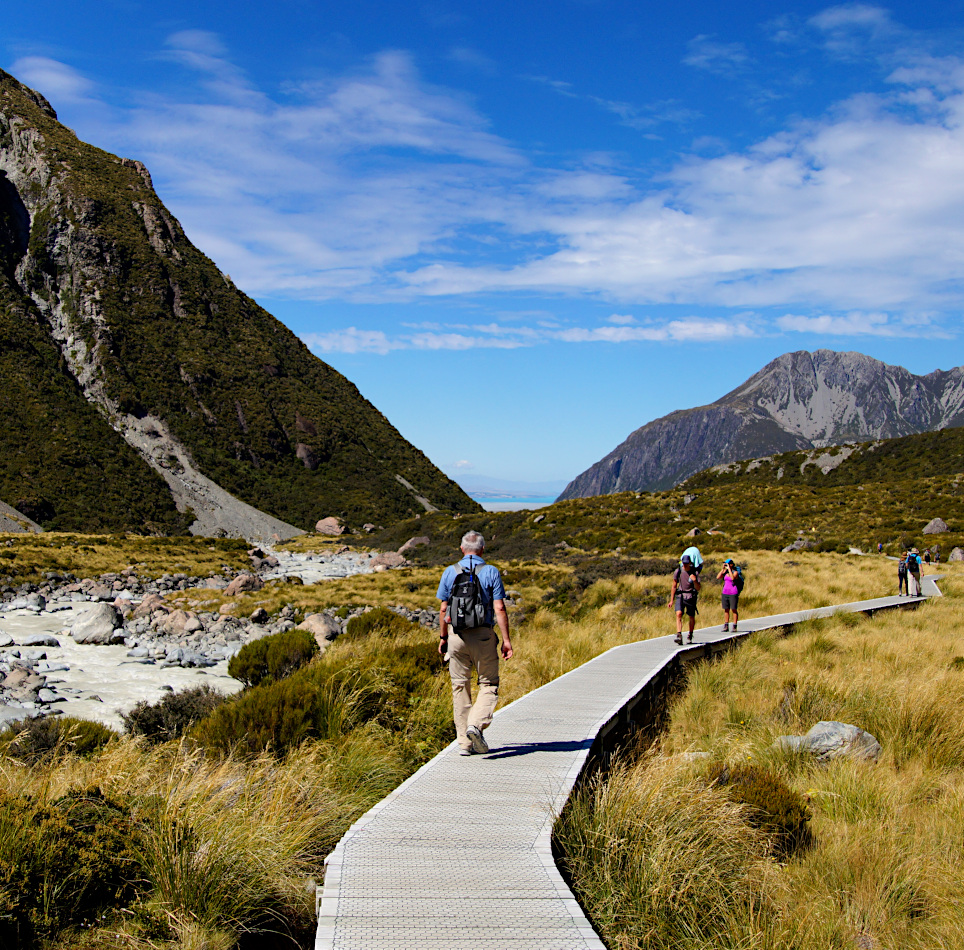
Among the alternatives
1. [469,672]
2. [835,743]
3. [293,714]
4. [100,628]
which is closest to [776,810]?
[835,743]

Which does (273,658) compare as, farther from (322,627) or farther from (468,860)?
(468,860)

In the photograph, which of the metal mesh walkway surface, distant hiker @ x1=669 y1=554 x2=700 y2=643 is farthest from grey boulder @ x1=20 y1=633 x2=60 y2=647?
the metal mesh walkway surface

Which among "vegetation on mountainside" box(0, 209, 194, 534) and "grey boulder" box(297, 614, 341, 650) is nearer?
"grey boulder" box(297, 614, 341, 650)

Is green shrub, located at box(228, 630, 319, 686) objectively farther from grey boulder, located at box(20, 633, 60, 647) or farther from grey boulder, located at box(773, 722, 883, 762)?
grey boulder, located at box(20, 633, 60, 647)

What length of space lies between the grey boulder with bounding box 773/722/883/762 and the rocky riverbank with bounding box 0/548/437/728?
8282 millimetres

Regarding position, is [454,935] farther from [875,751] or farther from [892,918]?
[875,751]

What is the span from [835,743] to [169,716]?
24.1ft

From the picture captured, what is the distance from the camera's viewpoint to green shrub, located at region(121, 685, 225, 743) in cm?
816

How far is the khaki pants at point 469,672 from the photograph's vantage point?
19.3 feet

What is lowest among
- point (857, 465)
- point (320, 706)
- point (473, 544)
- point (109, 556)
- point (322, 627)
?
point (322, 627)

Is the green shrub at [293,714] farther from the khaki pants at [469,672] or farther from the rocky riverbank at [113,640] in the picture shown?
the rocky riverbank at [113,640]

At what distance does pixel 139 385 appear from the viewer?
263ft

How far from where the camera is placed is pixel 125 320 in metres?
84.9

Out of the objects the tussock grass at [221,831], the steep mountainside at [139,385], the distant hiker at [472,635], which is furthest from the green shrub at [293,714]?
the steep mountainside at [139,385]
